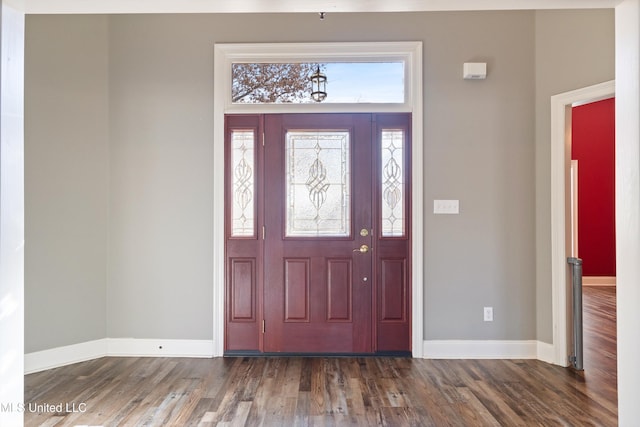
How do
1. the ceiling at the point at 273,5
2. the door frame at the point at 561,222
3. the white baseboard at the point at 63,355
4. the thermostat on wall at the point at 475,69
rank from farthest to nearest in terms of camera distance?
the thermostat on wall at the point at 475,69 → the door frame at the point at 561,222 → the white baseboard at the point at 63,355 → the ceiling at the point at 273,5

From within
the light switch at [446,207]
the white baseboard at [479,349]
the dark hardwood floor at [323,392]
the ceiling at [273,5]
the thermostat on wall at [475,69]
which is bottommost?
the dark hardwood floor at [323,392]

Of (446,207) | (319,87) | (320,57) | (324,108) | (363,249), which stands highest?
(320,57)

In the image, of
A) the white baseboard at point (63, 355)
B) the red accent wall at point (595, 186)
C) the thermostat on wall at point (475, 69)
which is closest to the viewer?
the white baseboard at point (63, 355)

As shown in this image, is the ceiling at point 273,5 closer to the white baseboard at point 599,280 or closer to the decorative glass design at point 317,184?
the decorative glass design at point 317,184

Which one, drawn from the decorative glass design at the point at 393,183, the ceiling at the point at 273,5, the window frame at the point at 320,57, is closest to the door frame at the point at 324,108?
the window frame at the point at 320,57

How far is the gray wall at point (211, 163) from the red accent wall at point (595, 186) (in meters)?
3.86

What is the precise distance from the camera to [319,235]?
129 inches

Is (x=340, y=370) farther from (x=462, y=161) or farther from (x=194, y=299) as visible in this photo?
(x=462, y=161)

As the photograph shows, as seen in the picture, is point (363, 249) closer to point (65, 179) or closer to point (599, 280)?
point (65, 179)

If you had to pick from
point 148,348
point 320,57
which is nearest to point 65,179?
point 148,348

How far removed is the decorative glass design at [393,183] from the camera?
129 inches

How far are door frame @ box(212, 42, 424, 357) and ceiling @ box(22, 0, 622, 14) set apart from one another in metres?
1.53

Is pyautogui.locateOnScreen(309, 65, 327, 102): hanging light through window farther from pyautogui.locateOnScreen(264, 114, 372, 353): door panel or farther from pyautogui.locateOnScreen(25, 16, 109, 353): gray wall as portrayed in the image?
pyautogui.locateOnScreen(25, 16, 109, 353): gray wall

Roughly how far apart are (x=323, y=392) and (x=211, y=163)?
6.68 ft
